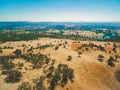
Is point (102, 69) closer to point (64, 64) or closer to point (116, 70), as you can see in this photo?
point (116, 70)

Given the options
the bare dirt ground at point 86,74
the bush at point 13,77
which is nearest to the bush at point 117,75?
the bare dirt ground at point 86,74

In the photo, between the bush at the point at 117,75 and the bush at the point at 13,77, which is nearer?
the bush at the point at 13,77

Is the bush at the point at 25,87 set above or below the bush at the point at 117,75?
above

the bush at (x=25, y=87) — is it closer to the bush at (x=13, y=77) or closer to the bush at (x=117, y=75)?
the bush at (x=13, y=77)

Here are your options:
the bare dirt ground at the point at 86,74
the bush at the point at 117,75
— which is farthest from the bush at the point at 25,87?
the bush at the point at 117,75

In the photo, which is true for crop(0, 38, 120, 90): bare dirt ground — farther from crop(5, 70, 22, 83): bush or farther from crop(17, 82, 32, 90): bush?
crop(17, 82, 32, 90): bush

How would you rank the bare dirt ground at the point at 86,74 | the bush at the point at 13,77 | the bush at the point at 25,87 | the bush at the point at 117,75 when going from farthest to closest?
the bush at the point at 117,75
the bush at the point at 13,77
the bare dirt ground at the point at 86,74
the bush at the point at 25,87

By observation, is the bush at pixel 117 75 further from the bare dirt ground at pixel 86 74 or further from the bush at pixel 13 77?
the bush at pixel 13 77

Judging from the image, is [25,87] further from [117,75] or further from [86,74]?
[117,75]

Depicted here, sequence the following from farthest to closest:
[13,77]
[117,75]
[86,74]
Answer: [117,75], [86,74], [13,77]

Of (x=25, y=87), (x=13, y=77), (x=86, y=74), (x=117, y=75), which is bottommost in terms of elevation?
(x=117, y=75)

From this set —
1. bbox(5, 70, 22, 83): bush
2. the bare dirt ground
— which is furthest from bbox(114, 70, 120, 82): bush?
bbox(5, 70, 22, 83): bush

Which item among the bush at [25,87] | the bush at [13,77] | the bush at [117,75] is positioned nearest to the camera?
the bush at [25,87]

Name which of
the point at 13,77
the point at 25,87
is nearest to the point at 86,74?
the point at 25,87
